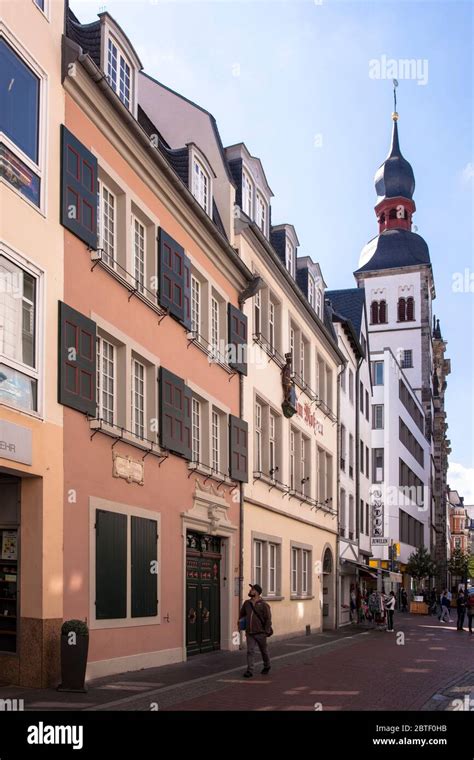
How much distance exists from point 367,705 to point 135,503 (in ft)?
19.8

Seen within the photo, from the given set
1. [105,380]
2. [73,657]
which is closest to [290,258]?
[105,380]

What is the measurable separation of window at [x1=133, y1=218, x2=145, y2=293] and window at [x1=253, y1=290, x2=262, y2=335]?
26.1ft

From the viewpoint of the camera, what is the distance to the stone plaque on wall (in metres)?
16.7

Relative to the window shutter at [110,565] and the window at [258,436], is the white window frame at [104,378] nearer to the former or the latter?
the window shutter at [110,565]

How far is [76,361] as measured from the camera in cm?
1514

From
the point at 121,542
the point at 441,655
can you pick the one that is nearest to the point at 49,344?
the point at 121,542

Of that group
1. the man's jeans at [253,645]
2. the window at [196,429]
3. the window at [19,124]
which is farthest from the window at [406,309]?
the window at [19,124]

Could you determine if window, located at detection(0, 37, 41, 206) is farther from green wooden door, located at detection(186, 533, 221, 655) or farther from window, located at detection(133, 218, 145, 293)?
green wooden door, located at detection(186, 533, 221, 655)

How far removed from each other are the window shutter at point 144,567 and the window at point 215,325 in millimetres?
5909

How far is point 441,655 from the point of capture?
78.5 feet

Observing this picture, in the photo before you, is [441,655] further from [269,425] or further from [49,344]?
[49,344]

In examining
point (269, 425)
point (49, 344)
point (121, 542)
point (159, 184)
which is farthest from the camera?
point (269, 425)

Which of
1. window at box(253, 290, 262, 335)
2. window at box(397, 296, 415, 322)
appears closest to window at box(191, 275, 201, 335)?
window at box(253, 290, 262, 335)

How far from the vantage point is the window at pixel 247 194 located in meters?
26.9
